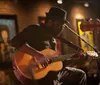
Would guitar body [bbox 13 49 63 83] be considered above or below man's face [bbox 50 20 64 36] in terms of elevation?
below

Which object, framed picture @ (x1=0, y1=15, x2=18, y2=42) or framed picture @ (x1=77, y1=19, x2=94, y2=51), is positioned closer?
framed picture @ (x1=0, y1=15, x2=18, y2=42)

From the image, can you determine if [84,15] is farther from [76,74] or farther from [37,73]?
[37,73]

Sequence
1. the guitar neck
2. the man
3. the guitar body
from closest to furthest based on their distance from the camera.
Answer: the guitar body, the man, the guitar neck

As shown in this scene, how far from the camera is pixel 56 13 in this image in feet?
11.0

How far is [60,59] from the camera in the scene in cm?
310

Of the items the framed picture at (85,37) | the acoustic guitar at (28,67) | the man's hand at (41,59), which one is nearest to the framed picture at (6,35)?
the acoustic guitar at (28,67)

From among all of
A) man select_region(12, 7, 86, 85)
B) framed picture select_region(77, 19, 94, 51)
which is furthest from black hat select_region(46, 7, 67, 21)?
framed picture select_region(77, 19, 94, 51)

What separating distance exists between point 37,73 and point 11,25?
78 centimetres

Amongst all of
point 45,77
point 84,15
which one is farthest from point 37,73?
point 84,15

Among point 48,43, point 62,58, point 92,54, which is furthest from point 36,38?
point 92,54

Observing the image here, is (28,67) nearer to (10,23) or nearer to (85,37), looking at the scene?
(10,23)

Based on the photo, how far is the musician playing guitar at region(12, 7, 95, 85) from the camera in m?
2.85

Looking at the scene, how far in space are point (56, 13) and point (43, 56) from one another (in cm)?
73

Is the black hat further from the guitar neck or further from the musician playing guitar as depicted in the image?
the guitar neck
